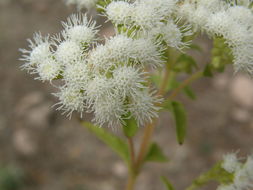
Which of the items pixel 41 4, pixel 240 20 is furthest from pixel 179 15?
pixel 41 4

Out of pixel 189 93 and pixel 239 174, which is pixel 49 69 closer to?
pixel 189 93

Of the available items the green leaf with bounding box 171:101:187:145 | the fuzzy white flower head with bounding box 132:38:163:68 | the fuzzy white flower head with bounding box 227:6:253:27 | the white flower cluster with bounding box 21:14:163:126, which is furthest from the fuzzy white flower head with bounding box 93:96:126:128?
the fuzzy white flower head with bounding box 227:6:253:27

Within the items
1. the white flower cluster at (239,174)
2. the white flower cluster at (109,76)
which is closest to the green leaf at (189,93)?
the white flower cluster at (239,174)

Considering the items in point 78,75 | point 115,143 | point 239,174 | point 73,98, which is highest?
point 78,75

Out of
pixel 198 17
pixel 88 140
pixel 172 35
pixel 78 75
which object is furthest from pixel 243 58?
pixel 88 140

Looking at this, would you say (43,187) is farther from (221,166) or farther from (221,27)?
(221,27)

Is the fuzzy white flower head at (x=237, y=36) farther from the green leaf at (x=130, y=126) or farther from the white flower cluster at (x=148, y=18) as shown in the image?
the green leaf at (x=130, y=126)

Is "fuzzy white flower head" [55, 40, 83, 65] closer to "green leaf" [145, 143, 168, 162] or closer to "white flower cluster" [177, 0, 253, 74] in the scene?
"white flower cluster" [177, 0, 253, 74]
